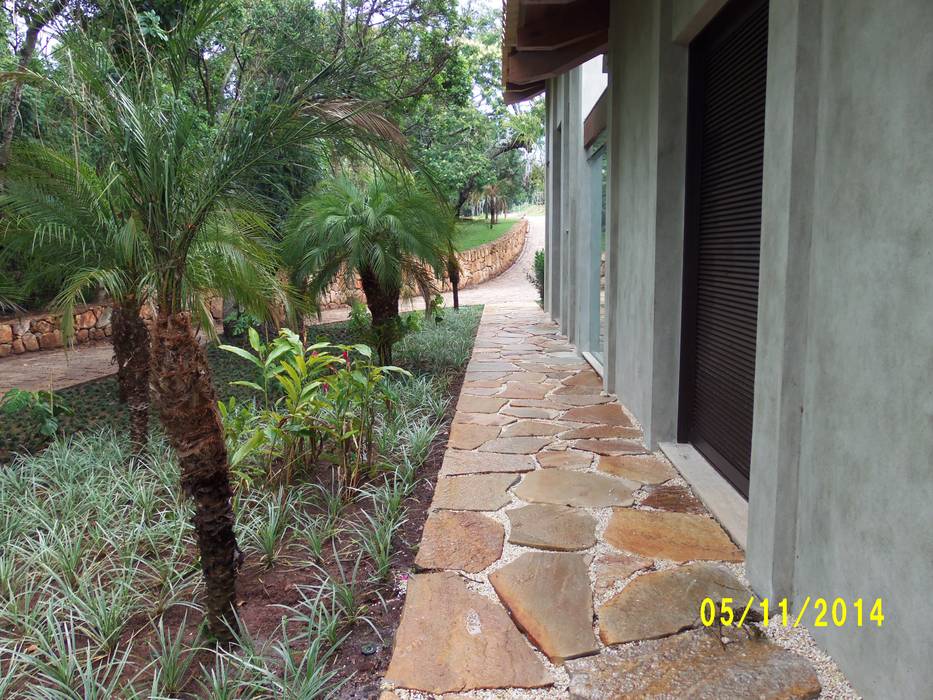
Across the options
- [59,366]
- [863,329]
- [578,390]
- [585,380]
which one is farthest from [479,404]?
[59,366]

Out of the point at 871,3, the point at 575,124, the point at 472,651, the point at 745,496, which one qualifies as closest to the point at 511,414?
the point at 745,496

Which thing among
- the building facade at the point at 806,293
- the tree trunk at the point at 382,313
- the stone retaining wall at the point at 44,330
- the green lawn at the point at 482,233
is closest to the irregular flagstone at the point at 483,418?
the building facade at the point at 806,293

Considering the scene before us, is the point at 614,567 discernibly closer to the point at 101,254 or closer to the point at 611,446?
the point at 611,446

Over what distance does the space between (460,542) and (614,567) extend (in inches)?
27.5

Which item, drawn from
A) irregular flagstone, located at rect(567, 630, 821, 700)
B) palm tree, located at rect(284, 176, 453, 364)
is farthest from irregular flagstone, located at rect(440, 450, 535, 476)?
palm tree, located at rect(284, 176, 453, 364)

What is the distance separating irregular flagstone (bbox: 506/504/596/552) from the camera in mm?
2795

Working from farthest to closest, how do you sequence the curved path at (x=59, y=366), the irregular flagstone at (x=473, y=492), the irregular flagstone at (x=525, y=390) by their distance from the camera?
the curved path at (x=59, y=366) → the irregular flagstone at (x=525, y=390) → the irregular flagstone at (x=473, y=492)

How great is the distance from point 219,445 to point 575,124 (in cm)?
726

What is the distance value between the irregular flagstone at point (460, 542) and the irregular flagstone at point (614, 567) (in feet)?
1.47

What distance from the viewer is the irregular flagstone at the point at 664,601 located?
2.14 meters

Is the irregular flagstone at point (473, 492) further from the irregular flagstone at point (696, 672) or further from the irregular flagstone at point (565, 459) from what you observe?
the irregular flagstone at point (696, 672)

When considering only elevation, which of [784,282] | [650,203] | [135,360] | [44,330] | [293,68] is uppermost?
[293,68]

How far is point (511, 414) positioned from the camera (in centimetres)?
510

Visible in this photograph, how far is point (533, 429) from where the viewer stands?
4.66 m
